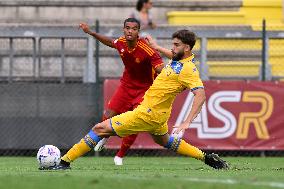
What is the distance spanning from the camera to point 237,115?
19.1m

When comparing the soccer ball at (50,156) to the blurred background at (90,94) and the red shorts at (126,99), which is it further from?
the blurred background at (90,94)

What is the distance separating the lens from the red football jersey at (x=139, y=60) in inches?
590

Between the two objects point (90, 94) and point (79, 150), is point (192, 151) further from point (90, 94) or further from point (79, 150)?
point (90, 94)

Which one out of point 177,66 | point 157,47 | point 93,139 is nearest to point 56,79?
point 157,47

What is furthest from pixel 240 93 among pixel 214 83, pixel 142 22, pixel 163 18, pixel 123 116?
A: pixel 123 116

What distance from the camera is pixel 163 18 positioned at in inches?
918

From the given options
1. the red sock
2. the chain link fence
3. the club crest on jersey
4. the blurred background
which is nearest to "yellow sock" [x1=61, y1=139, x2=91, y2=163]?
the club crest on jersey

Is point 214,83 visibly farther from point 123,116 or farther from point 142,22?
point 123,116

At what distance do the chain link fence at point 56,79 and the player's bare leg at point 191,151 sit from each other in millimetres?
6021

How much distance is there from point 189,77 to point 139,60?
9.24ft

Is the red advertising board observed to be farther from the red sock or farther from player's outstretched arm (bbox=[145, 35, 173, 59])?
player's outstretched arm (bbox=[145, 35, 173, 59])

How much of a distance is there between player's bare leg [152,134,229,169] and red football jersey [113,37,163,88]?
200cm

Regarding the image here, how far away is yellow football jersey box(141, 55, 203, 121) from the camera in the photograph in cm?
1232

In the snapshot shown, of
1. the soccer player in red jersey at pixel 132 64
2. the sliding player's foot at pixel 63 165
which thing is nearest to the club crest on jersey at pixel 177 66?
the sliding player's foot at pixel 63 165
